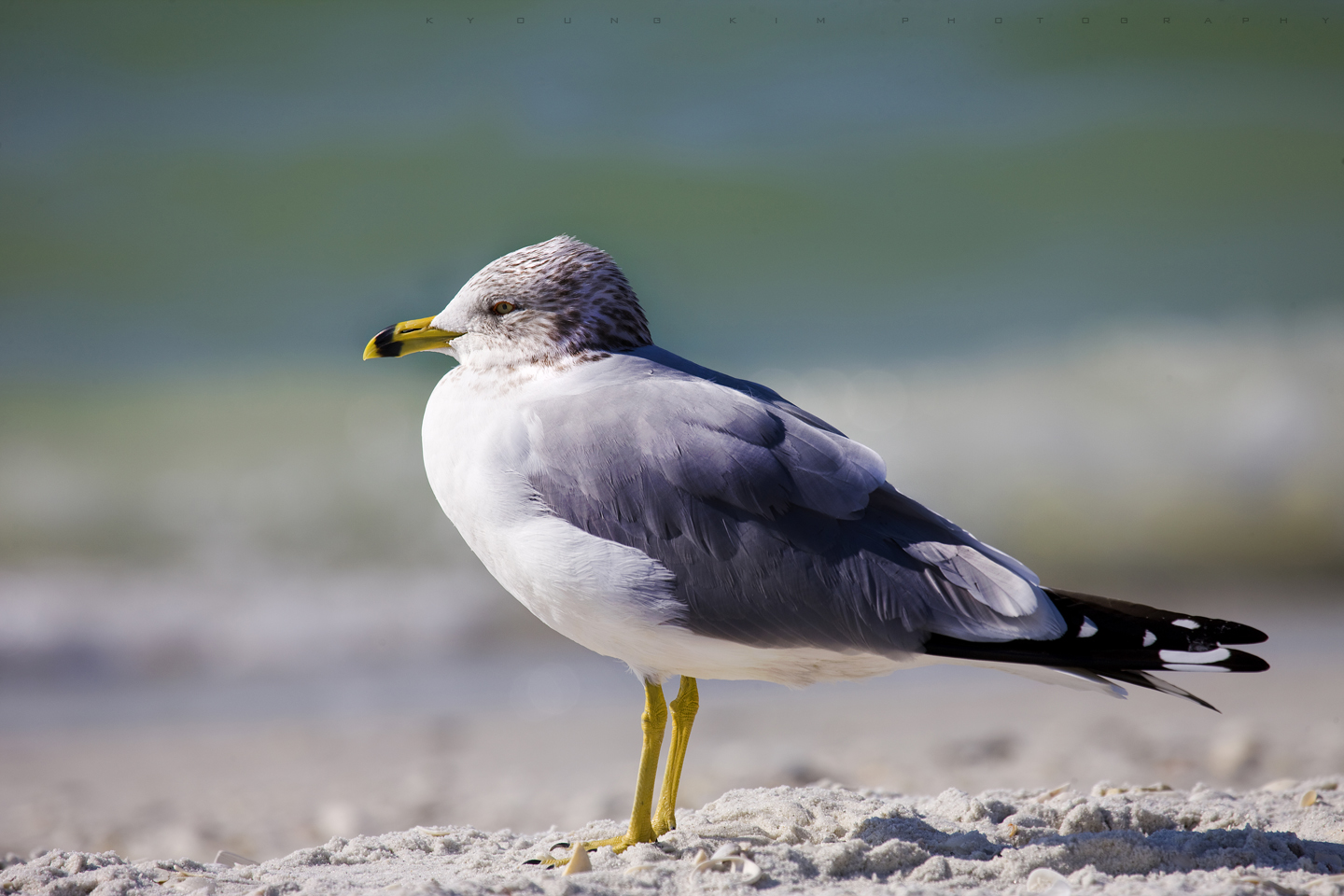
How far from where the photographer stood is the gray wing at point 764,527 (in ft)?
7.98

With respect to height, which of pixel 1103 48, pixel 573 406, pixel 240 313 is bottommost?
pixel 573 406

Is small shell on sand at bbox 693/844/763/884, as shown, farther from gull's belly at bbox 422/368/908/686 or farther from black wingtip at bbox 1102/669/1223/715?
black wingtip at bbox 1102/669/1223/715

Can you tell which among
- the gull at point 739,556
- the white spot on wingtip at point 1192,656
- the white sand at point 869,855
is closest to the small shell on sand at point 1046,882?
the white sand at point 869,855

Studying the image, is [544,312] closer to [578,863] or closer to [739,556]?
[739,556]

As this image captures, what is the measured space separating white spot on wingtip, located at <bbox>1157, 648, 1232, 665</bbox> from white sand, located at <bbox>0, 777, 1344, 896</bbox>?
0.45 meters

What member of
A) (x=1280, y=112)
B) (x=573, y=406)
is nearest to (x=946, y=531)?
(x=573, y=406)

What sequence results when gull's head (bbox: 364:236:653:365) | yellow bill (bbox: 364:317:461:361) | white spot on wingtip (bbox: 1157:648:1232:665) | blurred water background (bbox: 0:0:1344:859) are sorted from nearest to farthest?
1. white spot on wingtip (bbox: 1157:648:1232:665)
2. gull's head (bbox: 364:236:653:365)
3. yellow bill (bbox: 364:317:461:361)
4. blurred water background (bbox: 0:0:1344:859)

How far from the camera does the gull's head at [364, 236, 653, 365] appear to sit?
9.29 feet

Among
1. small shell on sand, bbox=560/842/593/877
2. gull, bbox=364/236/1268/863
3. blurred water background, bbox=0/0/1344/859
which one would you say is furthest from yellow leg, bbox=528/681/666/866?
blurred water background, bbox=0/0/1344/859

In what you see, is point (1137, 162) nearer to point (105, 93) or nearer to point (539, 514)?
point (105, 93)

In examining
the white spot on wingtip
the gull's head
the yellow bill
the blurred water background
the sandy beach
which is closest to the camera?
the white spot on wingtip

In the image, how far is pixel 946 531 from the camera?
102 inches

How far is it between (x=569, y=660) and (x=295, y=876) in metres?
3.49

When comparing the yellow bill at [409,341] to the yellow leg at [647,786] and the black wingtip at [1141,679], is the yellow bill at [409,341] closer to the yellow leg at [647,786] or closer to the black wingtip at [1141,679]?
the yellow leg at [647,786]
